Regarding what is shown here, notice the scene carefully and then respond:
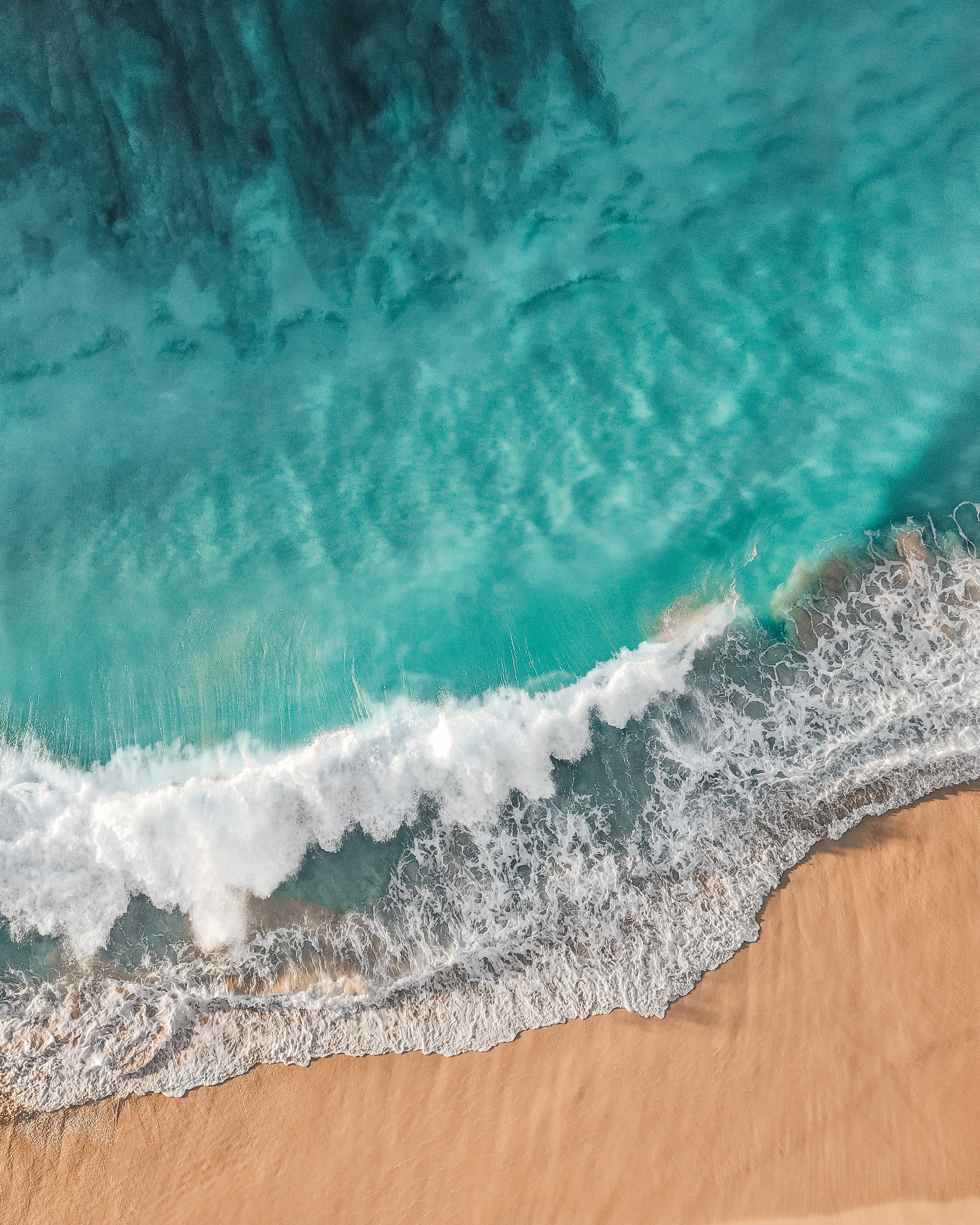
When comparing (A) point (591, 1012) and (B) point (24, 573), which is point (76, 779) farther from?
(A) point (591, 1012)

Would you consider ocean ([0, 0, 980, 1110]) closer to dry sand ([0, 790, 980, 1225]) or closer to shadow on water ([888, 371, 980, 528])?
shadow on water ([888, 371, 980, 528])

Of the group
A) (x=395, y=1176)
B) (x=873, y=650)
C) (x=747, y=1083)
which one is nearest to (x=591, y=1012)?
(x=747, y=1083)

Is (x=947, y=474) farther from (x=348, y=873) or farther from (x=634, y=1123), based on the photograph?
(x=348, y=873)

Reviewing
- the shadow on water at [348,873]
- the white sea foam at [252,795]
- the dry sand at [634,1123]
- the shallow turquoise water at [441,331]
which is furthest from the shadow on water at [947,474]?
the shadow on water at [348,873]

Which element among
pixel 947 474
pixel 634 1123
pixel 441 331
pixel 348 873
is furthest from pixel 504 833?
pixel 947 474

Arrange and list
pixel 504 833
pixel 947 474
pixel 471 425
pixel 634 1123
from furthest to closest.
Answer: pixel 471 425 → pixel 947 474 → pixel 504 833 → pixel 634 1123

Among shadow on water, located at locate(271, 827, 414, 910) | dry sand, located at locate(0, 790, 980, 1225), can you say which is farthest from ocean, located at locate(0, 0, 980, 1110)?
dry sand, located at locate(0, 790, 980, 1225)
